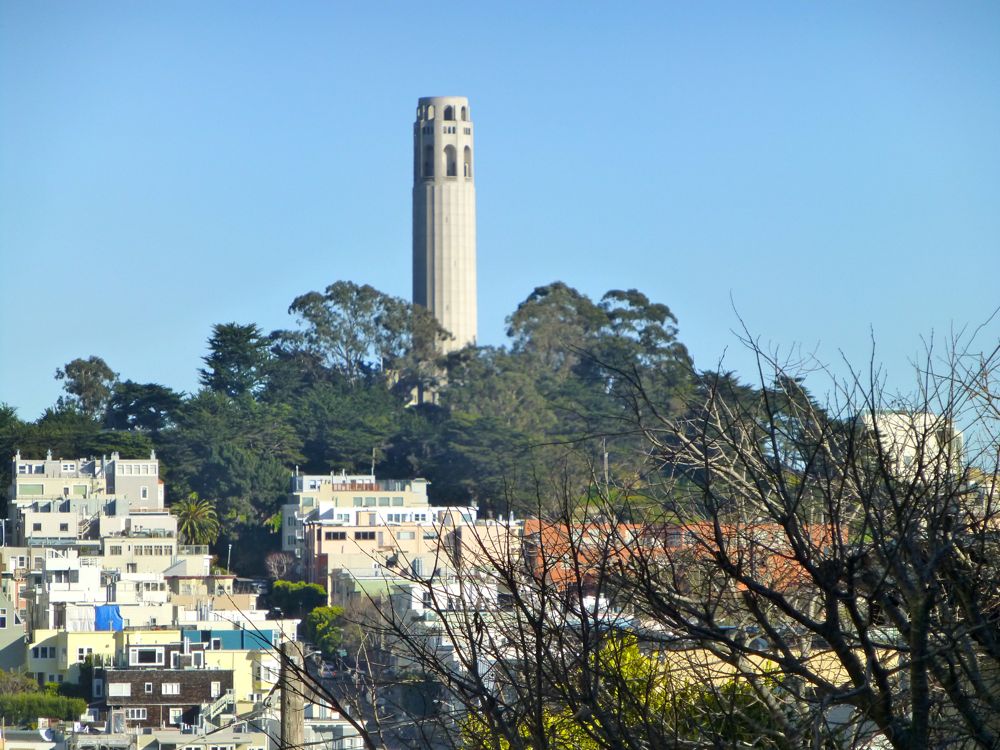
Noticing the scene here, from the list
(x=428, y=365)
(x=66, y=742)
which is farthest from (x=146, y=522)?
(x=66, y=742)

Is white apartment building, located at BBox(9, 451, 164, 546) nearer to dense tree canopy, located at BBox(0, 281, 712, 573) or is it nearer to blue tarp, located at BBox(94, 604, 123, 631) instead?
dense tree canopy, located at BBox(0, 281, 712, 573)

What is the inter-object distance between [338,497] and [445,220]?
55.4 feet

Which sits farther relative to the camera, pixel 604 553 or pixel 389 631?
→ pixel 389 631

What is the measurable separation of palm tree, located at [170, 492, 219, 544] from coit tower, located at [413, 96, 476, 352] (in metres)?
15.5

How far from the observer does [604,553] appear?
3434 mm

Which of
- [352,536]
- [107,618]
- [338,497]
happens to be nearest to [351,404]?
[338,497]

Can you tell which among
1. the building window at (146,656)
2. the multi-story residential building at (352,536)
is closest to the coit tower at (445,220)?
the multi-story residential building at (352,536)

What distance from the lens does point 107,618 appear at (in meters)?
30.0

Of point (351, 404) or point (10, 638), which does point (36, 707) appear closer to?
point (10, 638)

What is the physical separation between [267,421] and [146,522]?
22.3 feet

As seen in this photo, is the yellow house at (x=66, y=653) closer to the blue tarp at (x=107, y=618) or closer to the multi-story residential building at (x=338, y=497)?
the blue tarp at (x=107, y=618)

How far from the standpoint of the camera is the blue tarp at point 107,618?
96.8ft

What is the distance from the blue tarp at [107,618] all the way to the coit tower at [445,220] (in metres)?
28.9

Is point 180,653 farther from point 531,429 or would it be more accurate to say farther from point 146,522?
point 531,429
